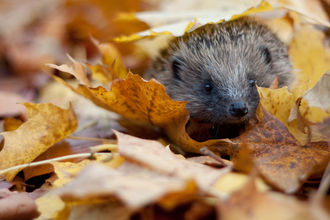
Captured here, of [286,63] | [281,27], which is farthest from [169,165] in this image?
[281,27]

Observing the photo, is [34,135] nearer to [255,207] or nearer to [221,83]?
[221,83]

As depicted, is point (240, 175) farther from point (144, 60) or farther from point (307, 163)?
point (144, 60)

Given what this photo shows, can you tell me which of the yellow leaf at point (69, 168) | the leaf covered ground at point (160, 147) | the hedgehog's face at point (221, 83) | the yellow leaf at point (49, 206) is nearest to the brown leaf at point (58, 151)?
the leaf covered ground at point (160, 147)

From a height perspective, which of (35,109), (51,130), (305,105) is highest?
(305,105)

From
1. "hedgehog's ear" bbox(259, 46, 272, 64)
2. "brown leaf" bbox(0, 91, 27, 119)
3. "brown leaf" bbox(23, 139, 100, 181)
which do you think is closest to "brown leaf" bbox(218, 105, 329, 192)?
"hedgehog's ear" bbox(259, 46, 272, 64)

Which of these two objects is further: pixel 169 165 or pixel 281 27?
pixel 281 27

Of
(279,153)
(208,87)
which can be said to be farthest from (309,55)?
(279,153)
